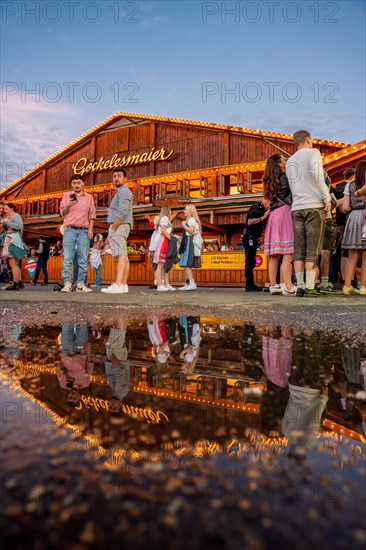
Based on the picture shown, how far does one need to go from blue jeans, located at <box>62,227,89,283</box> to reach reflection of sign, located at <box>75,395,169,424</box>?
567cm

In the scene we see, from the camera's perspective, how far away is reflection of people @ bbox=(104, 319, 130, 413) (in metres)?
0.86

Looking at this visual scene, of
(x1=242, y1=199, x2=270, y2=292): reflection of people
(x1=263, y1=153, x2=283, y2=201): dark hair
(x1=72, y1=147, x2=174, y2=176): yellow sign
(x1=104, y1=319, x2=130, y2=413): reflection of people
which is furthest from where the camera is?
(x1=72, y1=147, x2=174, y2=176): yellow sign

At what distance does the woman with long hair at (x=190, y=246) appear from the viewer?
8.04 m

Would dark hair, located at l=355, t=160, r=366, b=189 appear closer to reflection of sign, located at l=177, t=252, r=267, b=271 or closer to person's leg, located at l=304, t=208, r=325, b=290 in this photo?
person's leg, located at l=304, t=208, r=325, b=290

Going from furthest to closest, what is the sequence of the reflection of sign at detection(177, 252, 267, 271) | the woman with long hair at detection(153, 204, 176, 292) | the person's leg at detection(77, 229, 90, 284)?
the reflection of sign at detection(177, 252, 267, 271), the woman with long hair at detection(153, 204, 176, 292), the person's leg at detection(77, 229, 90, 284)

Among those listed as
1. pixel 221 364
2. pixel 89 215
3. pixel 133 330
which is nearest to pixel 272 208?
pixel 89 215

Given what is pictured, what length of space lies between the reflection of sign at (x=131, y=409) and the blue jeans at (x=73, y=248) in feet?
18.6

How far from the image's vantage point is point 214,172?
744 inches

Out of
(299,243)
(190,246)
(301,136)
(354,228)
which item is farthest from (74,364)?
(190,246)

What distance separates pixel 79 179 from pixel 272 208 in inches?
121

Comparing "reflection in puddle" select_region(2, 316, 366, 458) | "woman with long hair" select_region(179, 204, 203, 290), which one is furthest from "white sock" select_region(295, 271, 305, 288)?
"woman with long hair" select_region(179, 204, 203, 290)

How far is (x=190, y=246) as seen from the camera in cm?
817

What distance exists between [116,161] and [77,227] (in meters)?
16.9

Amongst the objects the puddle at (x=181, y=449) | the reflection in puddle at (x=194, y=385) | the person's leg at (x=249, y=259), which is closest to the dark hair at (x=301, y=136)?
the person's leg at (x=249, y=259)
